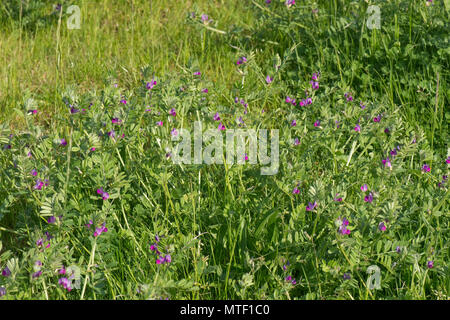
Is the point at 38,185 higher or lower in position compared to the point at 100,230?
higher

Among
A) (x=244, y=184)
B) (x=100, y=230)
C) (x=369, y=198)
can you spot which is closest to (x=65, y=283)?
(x=100, y=230)

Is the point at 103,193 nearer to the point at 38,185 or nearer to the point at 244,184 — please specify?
the point at 38,185

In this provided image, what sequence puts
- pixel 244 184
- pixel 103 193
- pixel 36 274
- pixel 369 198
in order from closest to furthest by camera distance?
pixel 36 274, pixel 369 198, pixel 103 193, pixel 244 184

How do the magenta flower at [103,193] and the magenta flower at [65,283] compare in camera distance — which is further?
the magenta flower at [103,193]

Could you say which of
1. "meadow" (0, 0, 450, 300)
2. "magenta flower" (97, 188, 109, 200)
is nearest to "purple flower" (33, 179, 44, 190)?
"meadow" (0, 0, 450, 300)

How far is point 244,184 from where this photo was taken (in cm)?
309

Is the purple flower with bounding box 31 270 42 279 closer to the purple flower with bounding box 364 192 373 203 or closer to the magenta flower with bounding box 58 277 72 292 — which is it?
the magenta flower with bounding box 58 277 72 292

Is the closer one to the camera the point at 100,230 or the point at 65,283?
the point at 65,283

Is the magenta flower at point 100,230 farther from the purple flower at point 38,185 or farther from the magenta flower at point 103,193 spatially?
the purple flower at point 38,185

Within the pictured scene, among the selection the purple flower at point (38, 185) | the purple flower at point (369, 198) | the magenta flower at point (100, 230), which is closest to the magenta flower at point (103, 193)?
the magenta flower at point (100, 230)

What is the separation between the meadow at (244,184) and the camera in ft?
8.34

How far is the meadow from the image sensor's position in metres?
2.54

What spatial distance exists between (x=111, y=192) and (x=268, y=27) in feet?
7.03
